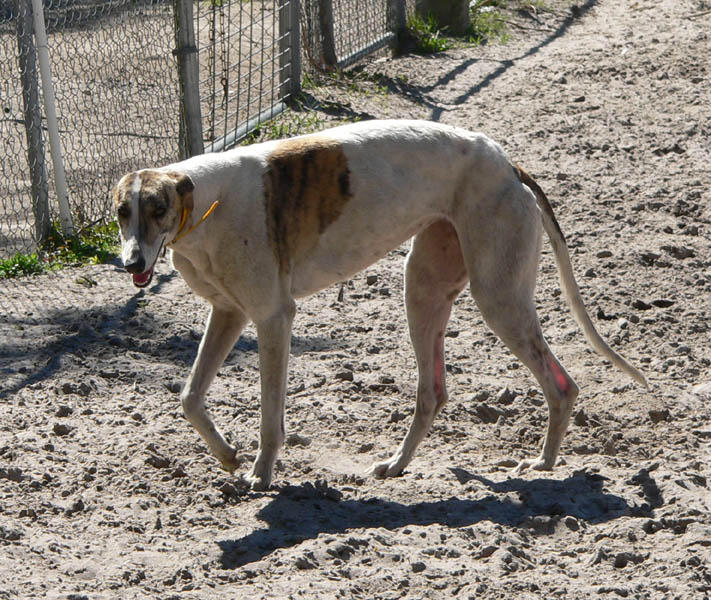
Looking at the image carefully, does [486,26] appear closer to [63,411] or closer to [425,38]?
[425,38]

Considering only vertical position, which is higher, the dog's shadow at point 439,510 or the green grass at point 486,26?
the dog's shadow at point 439,510

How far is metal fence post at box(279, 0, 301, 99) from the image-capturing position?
1004 cm

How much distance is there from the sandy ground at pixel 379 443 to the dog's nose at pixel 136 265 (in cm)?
98

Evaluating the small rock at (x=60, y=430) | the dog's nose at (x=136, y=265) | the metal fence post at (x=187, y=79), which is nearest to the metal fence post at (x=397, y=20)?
the metal fence post at (x=187, y=79)

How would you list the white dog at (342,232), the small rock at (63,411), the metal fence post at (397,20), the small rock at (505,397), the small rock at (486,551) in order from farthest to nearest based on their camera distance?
the metal fence post at (397,20), the small rock at (505,397), the small rock at (63,411), the white dog at (342,232), the small rock at (486,551)

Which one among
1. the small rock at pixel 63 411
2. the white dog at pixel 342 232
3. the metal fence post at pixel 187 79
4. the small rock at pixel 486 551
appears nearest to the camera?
the small rock at pixel 486 551

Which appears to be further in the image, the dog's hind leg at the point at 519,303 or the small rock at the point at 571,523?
the dog's hind leg at the point at 519,303

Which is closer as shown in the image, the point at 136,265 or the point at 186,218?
the point at 136,265

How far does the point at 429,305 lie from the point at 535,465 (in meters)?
0.82

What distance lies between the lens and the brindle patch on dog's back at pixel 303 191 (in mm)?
4445

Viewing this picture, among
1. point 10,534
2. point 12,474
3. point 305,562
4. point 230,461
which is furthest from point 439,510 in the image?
point 12,474

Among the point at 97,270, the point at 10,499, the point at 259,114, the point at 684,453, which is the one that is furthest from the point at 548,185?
the point at 10,499

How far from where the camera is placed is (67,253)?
7281 millimetres

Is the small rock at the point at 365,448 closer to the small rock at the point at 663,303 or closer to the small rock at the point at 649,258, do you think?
the small rock at the point at 663,303
